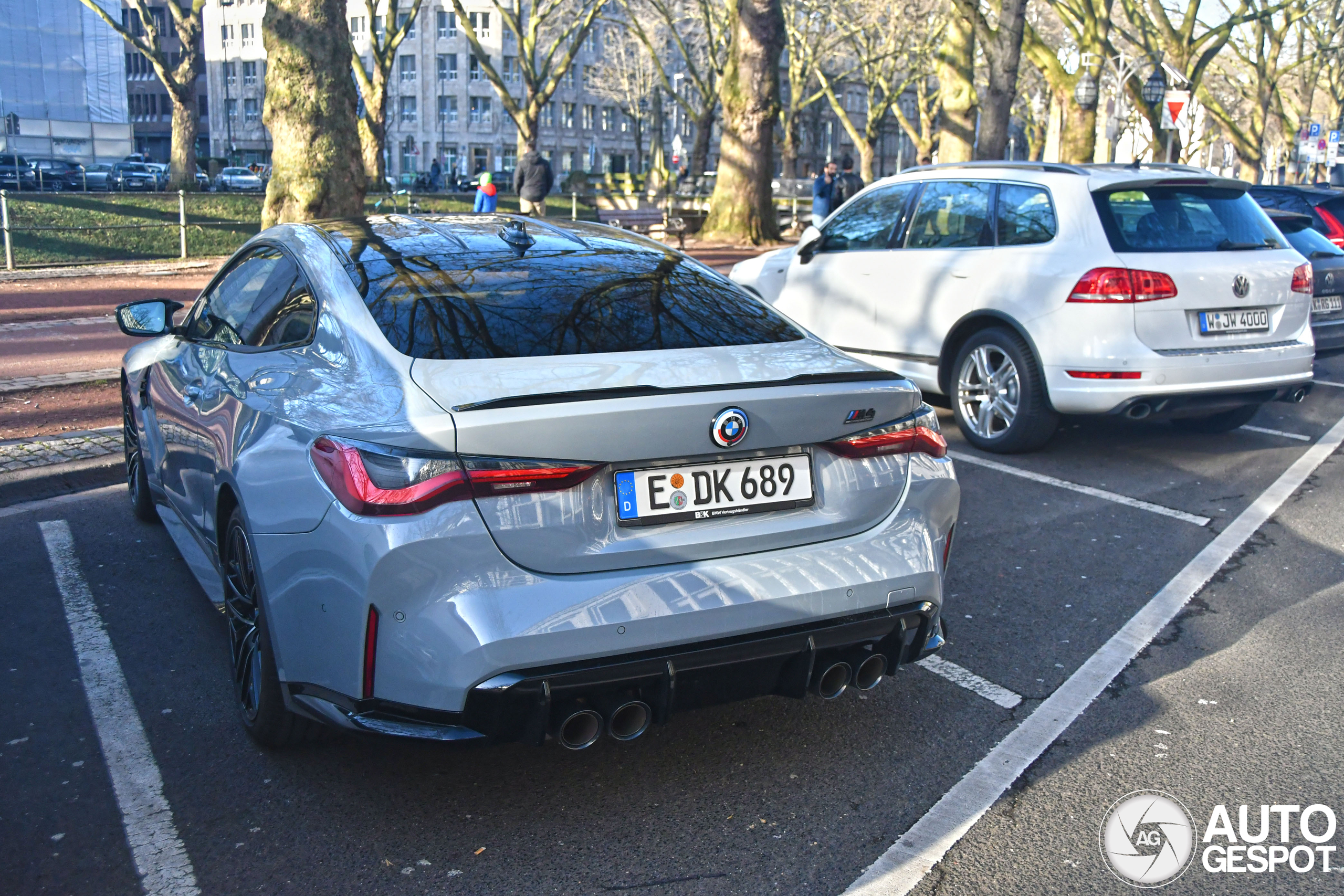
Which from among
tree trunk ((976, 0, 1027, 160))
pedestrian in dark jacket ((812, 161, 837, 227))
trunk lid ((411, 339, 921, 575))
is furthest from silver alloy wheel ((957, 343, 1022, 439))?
pedestrian in dark jacket ((812, 161, 837, 227))

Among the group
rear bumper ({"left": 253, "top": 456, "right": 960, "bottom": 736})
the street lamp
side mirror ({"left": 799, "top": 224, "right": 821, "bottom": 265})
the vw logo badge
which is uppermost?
the street lamp

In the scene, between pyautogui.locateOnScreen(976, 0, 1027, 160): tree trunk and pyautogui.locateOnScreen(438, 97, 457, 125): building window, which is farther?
pyautogui.locateOnScreen(438, 97, 457, 125): building window

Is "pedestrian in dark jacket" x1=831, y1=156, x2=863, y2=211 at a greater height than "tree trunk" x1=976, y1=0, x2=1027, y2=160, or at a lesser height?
lesser

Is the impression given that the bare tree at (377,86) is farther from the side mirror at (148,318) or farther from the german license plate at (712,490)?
the german license plate at (712,490)

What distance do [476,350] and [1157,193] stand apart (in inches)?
219

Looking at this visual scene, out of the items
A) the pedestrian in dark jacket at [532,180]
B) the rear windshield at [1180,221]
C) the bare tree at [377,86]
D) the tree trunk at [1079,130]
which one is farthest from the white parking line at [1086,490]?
the bare tree at [377,86]

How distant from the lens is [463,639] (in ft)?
9.70

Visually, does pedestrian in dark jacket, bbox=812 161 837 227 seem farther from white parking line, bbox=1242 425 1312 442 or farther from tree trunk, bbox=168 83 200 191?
tree trunk, bbox=168 83 200 191

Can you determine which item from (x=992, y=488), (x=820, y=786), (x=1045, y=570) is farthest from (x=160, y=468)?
(x=992, y=488)

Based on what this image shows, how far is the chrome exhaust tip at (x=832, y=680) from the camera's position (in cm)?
337

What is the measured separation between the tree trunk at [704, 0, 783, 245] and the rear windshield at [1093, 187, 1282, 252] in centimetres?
1516

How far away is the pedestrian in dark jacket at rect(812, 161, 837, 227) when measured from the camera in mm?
21891

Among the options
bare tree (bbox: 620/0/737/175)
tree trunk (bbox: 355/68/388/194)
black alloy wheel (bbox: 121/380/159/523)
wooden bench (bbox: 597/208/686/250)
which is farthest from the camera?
bare tree (bbox: 620/0/737/175)

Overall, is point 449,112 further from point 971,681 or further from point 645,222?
point 971,681
